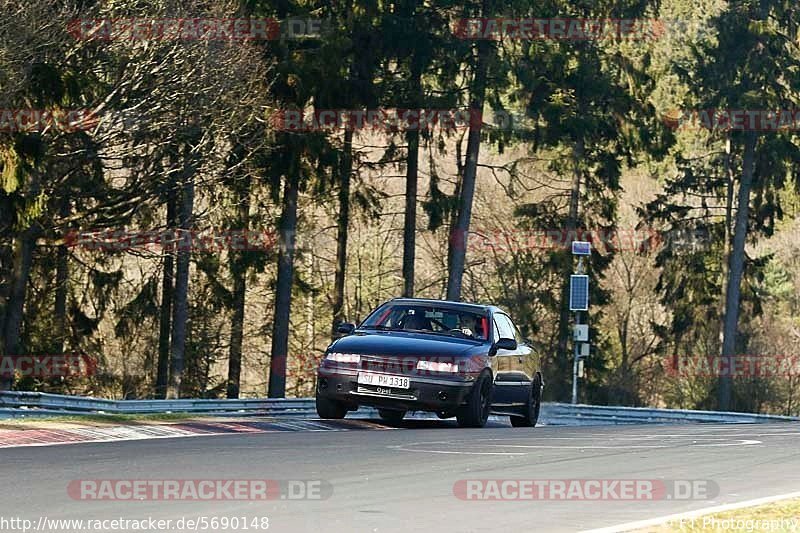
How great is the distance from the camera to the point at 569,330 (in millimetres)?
51719

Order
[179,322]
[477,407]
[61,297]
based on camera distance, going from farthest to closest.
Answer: [61,297], [179,322], [477,407]

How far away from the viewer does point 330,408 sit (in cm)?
1930

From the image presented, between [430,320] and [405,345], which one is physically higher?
[430,320]

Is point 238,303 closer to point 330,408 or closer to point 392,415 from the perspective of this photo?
point 392,415

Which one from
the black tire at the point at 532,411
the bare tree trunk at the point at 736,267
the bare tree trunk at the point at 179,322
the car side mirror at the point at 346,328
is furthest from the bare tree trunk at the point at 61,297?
the car side mirror at the point at 346,328

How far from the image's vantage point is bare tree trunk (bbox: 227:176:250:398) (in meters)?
42.1

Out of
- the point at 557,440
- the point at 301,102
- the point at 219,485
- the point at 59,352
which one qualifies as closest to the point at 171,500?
the point at 219,485

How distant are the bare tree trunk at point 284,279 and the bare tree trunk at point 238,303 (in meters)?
2.45

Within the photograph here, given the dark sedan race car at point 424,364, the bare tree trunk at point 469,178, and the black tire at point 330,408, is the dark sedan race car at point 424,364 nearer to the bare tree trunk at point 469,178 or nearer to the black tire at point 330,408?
the black tire at point 330,408

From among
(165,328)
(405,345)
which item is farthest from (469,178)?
(405,345)

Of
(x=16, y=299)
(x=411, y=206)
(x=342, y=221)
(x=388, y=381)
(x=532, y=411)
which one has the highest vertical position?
(x=411, y=206)

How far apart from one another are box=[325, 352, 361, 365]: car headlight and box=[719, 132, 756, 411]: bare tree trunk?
1247 inches

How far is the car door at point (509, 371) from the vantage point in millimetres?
19922

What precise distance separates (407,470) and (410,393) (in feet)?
18.3
